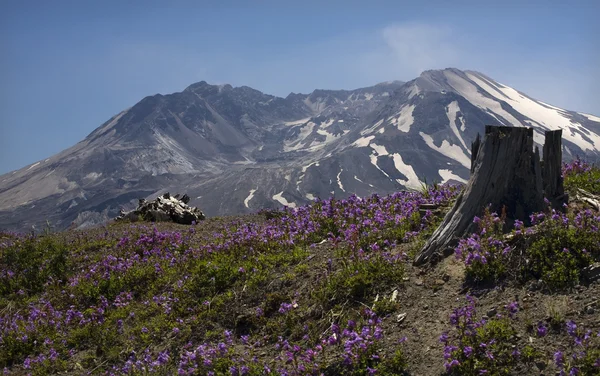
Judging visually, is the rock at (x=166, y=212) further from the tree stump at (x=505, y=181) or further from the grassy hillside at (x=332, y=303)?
the tree stump at (x=505, y=181)

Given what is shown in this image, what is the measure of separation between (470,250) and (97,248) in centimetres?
1004

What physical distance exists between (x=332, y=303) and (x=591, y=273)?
3.42 metres

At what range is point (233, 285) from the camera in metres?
8.52

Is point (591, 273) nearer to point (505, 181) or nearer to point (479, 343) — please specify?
point (479, 343)

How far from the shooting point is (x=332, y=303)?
6977 millimetres

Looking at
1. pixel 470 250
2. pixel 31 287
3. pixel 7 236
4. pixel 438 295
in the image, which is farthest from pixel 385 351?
pixel 7 236

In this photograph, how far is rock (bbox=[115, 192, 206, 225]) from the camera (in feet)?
55.0

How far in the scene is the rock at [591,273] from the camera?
5773 millimetres

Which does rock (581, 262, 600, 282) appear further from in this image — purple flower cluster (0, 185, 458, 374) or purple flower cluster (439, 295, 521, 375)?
purple flower cluster (0, 185, 458, 374)


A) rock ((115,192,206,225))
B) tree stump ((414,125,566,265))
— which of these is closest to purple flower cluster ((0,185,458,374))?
tree stump ((414,125,566,265))

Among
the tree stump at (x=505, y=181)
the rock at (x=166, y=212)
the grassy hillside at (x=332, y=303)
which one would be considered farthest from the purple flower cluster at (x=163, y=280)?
the rock at (x=166, y=212)

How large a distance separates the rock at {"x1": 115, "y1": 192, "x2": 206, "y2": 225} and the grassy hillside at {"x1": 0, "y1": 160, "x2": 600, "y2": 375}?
215 inches

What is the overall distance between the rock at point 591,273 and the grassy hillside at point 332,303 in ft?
0.25

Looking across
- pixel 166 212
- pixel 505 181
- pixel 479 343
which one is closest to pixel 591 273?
pixel 479 343
